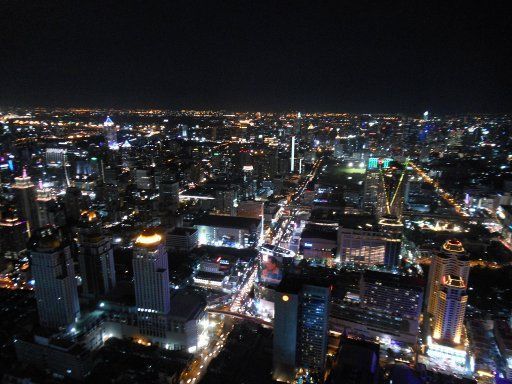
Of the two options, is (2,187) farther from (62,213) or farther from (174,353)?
(174,353)

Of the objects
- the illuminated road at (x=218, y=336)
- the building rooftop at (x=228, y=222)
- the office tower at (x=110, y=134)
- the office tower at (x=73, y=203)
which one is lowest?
the illuminated road at (x=218, y=336)

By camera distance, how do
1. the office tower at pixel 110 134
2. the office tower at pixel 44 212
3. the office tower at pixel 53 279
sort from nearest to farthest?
the office tower at pixel 53 279 → the office tower at pixel 44 212 → the office tower at pixel 110 134

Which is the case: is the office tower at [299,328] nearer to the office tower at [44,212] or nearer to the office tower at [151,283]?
the office tower at [151,283]

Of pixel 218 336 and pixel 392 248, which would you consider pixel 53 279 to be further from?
pixel 392 248

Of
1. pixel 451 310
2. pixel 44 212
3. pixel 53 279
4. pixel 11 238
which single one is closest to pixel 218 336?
A: pixel 53 279

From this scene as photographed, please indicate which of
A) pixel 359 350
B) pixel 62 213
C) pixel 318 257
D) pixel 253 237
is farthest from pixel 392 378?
pixel 62 213

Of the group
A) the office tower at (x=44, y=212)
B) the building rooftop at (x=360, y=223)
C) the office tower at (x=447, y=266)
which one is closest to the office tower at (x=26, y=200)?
the office tower at (x=44, y=212)

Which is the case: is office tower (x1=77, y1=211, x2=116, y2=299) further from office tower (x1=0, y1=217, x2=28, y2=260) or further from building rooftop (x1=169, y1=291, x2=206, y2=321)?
office tower (x1=0, y1=217, x2=28, y2=260)
